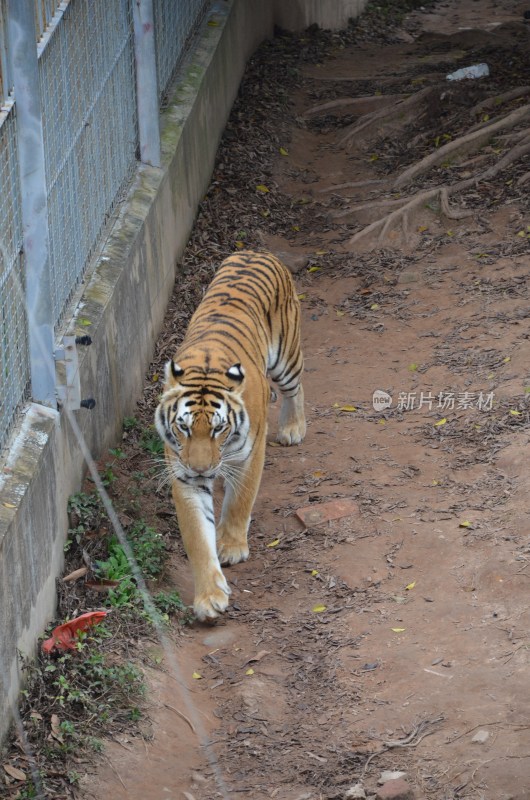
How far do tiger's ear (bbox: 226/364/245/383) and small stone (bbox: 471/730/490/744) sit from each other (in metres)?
2.05

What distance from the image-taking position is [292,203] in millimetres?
10656

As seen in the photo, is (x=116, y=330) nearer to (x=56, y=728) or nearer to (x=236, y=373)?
(x=236, y=373)

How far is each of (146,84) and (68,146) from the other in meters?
2.05

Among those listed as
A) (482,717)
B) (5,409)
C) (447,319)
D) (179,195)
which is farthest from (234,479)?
(179,195)

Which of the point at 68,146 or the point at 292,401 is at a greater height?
the point at 68,146

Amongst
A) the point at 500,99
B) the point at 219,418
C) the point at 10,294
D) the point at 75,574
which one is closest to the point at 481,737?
the point at 219,418

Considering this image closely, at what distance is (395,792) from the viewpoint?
13.9 ft

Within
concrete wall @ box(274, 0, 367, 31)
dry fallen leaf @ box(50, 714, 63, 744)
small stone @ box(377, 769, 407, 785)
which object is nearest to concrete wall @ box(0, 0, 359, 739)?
dry fallen leaf @ box(50, 714, 63, 744)

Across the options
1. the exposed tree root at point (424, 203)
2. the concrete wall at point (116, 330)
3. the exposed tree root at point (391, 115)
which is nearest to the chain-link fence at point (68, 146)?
the concrete wall at point (116, 330)

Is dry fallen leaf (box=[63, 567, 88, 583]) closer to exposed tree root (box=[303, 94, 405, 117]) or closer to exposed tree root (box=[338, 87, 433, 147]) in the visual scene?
exposed tree root (box=[338, 87, 433, 147])

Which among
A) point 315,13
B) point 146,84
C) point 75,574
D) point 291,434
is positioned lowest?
point 315,13

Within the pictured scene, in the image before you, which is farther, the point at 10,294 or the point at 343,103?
the point at 343,103

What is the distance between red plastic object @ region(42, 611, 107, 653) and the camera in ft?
16.4

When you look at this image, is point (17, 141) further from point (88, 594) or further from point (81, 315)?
point (88, 594)
